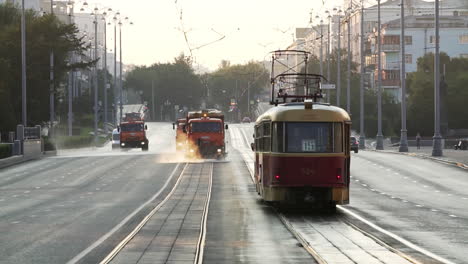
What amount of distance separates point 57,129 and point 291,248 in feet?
352

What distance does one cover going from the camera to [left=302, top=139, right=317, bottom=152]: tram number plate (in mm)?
27044

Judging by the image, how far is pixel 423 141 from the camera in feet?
360

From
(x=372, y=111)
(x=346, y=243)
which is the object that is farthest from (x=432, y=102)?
(x=346, y=243)

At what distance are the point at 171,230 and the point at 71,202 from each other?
11568 millimetres

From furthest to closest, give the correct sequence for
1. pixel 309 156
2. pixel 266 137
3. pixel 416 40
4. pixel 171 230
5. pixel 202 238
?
pixel 416 40 < pixel 266 137 < pixel 309 156 < pixel 171 230 < pixel 202 238

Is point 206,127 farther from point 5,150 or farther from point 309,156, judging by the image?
point 309,156

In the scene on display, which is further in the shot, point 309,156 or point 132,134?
point 132,134

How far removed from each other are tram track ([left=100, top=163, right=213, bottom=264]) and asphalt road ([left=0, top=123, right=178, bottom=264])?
422 mm

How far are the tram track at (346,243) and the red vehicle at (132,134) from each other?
210ft

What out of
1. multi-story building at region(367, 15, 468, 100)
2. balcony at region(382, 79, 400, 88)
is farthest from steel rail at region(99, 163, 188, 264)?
balcony at region(382, 79, 400, 88)

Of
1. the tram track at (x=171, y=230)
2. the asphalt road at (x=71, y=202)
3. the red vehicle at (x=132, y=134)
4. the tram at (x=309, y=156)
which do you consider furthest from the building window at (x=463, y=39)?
the tram at (x=309, y=156)

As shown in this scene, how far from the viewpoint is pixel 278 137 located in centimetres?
2734

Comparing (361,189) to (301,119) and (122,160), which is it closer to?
(301,119)

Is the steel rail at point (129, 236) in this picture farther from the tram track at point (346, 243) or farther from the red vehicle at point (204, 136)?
the red vehicle at point (204, 136)
